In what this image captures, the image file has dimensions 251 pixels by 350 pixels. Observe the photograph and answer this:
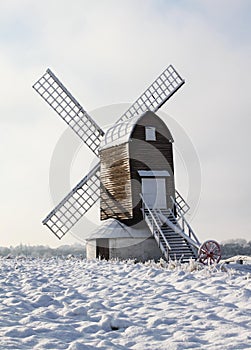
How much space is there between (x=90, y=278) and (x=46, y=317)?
4.04 m

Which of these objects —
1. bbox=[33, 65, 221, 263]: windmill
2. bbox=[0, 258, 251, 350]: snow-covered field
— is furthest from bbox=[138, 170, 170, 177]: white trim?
bbox=[0, 258, 251, 350]: snow-covered field

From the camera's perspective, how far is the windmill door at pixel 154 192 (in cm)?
2027

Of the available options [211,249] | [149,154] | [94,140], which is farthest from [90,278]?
[94,140]

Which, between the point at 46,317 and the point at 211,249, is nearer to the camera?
the point at 46,317

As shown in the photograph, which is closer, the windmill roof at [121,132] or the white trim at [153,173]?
the white trim at [153,173]

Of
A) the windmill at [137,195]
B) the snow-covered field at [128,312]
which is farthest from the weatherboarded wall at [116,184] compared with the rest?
the snow-covered field at [128,312]

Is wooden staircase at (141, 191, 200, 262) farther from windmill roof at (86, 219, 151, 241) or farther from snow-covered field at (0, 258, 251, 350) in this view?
snow-covered field at (0, 258, 251, 350)

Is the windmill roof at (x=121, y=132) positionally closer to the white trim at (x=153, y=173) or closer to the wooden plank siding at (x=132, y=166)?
the wooden plank siding at (x=132, y=166)

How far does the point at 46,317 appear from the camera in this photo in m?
6.60

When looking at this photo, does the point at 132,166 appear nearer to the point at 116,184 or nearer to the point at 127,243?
the point at 116,184

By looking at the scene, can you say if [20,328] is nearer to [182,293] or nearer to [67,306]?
[67,306]

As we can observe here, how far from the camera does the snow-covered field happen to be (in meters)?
5.33

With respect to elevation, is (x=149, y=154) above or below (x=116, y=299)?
above

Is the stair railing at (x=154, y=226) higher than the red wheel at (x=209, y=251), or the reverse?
the stair railing at (x=154, y=226)
